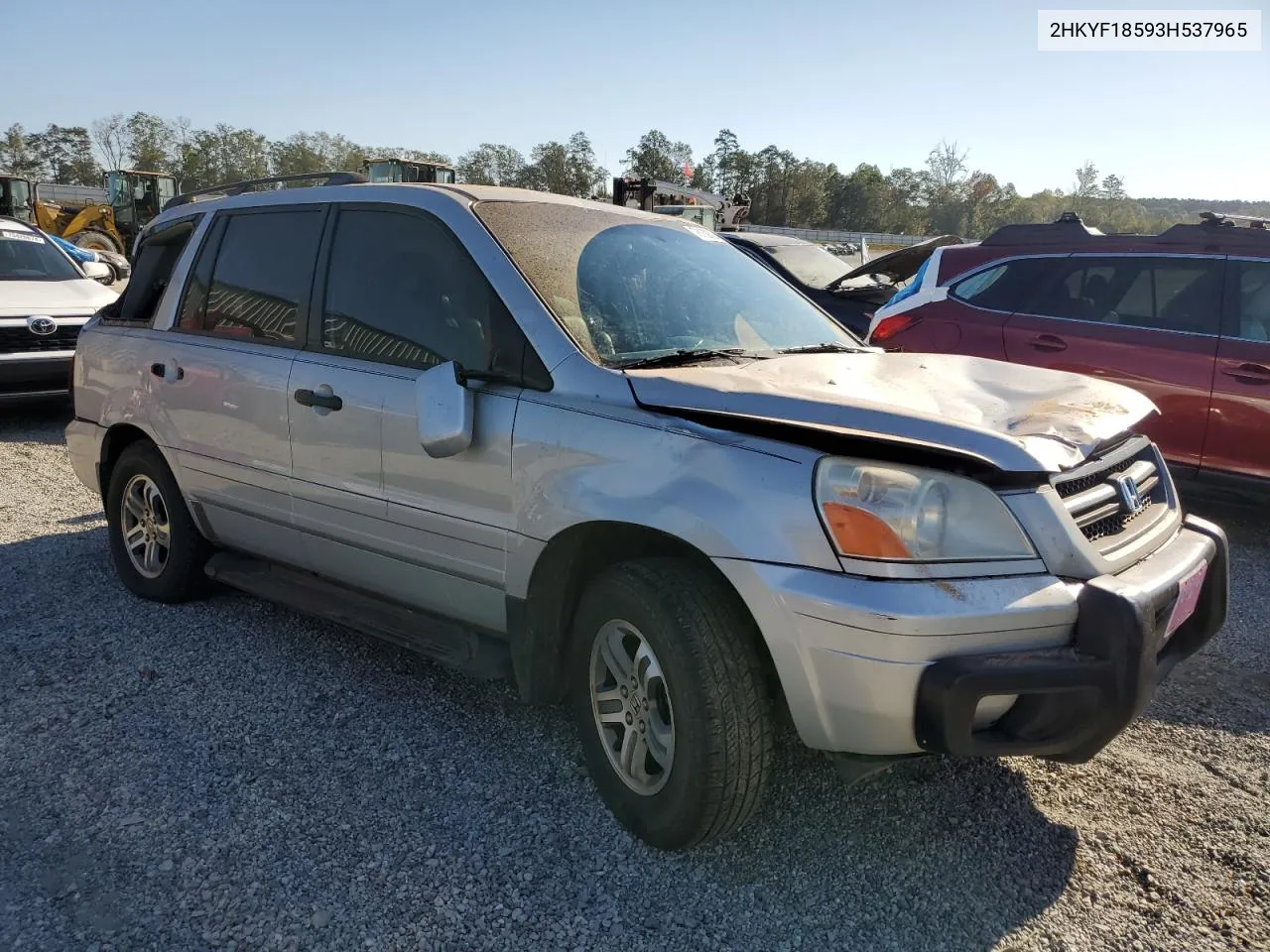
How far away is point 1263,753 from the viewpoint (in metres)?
3.16

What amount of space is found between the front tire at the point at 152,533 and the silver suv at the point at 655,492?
0.10 feet

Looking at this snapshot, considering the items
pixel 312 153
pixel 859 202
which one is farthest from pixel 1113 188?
pixel 312 153

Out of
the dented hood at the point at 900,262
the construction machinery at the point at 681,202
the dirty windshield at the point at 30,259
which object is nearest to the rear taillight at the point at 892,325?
the dented hood at the point at 900,262

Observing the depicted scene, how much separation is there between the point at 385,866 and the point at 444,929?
0.30m

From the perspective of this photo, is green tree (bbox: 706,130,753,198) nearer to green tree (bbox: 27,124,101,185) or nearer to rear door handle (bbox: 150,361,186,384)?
green tree (bbox: 27,124,101,185)

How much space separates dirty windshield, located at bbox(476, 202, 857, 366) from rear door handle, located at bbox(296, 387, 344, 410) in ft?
2.69

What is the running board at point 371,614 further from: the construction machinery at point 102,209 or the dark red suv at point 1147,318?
the construction machinery at point 102,209

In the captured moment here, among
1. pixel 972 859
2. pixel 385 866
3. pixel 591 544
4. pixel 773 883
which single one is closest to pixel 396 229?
pixel 591 544

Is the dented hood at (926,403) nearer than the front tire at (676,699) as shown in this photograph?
Yes

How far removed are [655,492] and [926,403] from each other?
75 cm

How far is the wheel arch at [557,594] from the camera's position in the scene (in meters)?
2.69

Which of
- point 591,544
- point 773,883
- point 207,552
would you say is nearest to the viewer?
point 773,883

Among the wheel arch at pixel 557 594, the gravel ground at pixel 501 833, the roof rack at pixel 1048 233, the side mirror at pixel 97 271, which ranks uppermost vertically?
the roof rack at pixel 1048 233

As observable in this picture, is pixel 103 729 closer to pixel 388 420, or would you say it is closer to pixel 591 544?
pixel 388 420
